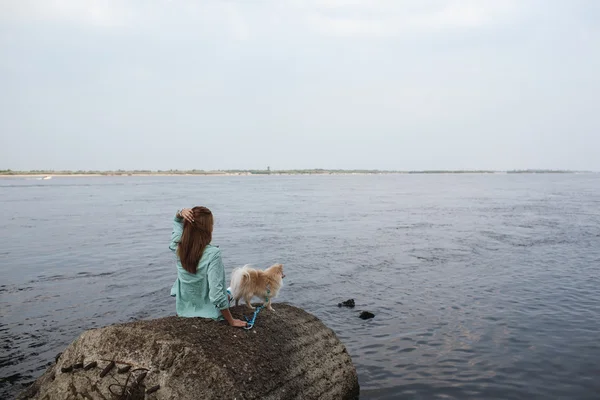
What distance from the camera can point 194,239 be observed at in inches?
241

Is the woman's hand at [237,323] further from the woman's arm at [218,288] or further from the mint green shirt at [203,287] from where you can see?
the mint green shirt at [203,287]

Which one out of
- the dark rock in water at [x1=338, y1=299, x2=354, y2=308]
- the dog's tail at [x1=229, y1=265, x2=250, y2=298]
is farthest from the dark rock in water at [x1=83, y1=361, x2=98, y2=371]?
the dark rock in water at [x1=338, y1=299, x2=354, y2=308]

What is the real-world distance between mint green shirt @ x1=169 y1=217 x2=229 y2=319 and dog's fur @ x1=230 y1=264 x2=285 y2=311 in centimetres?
89

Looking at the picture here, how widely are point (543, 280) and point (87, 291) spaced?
16656mm

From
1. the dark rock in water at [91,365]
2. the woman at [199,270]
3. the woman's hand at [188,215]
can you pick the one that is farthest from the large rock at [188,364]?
the woman's hand at [188,215]

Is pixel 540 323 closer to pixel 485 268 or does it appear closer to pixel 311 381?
pixel 485 268

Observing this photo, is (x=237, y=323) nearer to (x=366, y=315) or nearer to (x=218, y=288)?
(x=218, y=288)

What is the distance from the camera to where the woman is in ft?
19.9

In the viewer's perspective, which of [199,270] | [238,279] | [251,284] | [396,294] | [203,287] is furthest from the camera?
[396,294]

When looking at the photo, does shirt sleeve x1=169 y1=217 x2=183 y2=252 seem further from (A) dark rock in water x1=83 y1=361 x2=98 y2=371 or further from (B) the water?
(B) the water

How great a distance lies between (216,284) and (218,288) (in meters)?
0.06

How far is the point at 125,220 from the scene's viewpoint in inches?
1486

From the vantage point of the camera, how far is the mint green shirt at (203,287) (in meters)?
6.14

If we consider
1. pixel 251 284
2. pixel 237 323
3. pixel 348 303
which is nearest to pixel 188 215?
pixel 237 323
